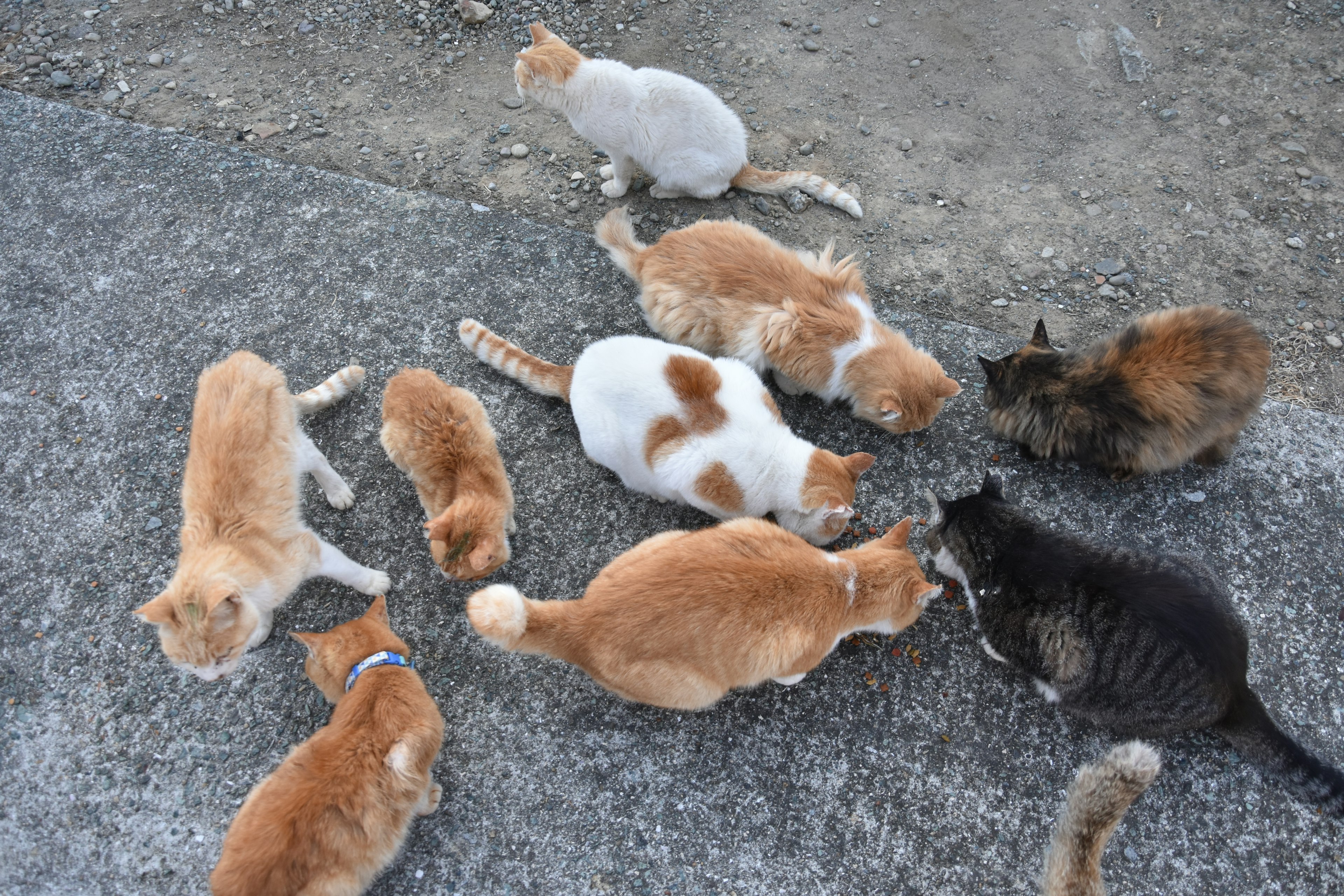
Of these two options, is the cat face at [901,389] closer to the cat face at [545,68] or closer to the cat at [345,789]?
the cat at [345,789]

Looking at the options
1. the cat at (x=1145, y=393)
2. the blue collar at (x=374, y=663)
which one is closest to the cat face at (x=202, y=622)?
the blue collar at (x=374, y=663)

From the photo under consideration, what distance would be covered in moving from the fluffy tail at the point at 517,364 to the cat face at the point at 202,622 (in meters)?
1.54

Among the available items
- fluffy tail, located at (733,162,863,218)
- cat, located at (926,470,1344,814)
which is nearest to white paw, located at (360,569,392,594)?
cat, located at (926,470,1344,814)

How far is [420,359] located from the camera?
3547 millimetres

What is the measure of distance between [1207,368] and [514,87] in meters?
4.73

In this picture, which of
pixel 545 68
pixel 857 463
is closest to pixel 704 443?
pixel 857 463

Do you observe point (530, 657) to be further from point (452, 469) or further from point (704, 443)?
point (704, 443)

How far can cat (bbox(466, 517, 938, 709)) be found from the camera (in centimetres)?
225

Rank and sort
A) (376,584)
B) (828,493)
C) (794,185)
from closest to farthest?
(828,493), (376,584), (794,185)

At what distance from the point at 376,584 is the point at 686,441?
1495mm

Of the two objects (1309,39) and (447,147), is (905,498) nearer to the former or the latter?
(447,147)

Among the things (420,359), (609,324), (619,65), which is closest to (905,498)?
(609,324)

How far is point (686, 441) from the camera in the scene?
2.82m

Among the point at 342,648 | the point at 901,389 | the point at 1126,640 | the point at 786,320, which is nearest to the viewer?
the point at 1126,640
